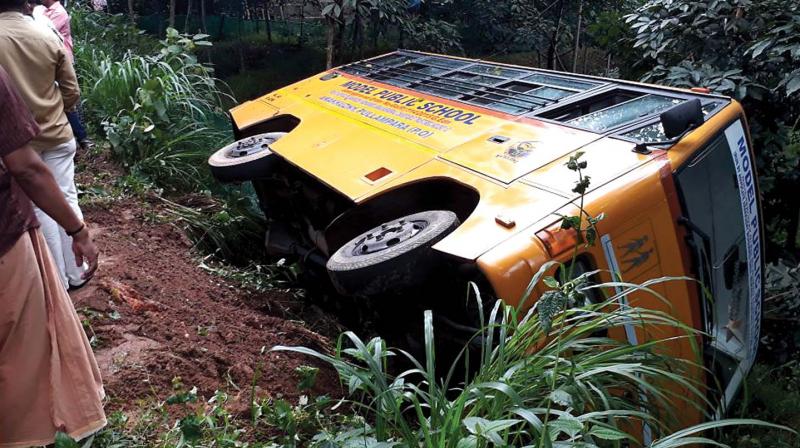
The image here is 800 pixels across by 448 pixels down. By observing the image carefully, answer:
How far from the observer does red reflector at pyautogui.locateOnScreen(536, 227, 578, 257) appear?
2473mm

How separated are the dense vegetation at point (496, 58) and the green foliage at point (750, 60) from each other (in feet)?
0.05

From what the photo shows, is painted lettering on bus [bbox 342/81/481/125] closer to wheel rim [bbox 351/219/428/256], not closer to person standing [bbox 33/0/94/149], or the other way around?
wheel rim [bbox 351/219/428/256]

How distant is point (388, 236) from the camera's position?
2.84 m

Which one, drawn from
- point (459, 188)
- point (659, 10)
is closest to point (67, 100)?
point (459, 188)

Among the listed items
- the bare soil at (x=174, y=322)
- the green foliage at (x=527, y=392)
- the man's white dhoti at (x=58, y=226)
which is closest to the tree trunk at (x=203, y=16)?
the bare soil at (x=174, y=322)

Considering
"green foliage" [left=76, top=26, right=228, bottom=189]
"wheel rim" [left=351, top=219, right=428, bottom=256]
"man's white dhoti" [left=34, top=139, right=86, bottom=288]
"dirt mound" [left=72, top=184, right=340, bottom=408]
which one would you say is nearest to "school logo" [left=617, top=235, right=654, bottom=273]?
"wheel rim" [left=351, top=219, right=428, bottom=256]

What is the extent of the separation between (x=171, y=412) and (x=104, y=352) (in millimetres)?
536

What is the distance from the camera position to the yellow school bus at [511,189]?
2.63 m

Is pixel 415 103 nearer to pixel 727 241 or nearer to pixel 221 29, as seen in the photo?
pixel 727 241

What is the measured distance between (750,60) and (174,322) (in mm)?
4397

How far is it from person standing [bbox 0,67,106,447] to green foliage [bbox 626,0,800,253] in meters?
4.39

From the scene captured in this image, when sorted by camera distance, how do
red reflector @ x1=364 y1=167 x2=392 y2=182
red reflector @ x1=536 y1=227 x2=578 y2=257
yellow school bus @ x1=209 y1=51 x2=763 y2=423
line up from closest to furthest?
red reflector @ x1=536 y1=227 x2=578 y2=257 < yellow school bus @ x1=209 y1=51 x2=763 y2=423 < red reflector @ x1=364 y1=167 x2=392 y2=182

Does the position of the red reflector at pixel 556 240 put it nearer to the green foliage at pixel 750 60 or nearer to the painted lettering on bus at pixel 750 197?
the painted lettering on bus at pixel 750 197

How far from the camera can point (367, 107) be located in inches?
164
